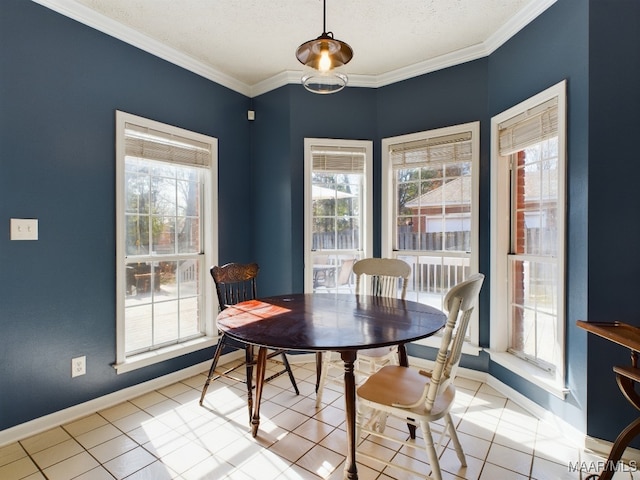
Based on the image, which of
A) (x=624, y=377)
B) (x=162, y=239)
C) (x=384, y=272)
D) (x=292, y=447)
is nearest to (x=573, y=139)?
(x=624, y=377)

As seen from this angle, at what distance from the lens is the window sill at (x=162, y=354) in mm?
2549

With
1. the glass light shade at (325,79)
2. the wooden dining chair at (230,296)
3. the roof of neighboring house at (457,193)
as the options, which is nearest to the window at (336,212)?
the roof of neighboring house at (457,193)

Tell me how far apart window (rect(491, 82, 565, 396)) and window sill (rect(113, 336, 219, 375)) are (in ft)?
8.17

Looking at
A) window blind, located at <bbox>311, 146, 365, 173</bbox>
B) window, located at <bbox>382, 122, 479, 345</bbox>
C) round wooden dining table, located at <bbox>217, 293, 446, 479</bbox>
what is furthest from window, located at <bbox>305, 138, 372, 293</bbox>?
round wooden dining table, located at <bbox>217, 293, 446, 479</bbox>

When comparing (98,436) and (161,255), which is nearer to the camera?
(98,436)

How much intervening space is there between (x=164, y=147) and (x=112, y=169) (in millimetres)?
472

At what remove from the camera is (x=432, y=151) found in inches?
121

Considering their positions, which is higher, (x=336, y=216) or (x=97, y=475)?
(x=336, y=216)

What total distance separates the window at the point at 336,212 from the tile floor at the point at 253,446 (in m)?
1.22

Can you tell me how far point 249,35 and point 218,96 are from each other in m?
0.80

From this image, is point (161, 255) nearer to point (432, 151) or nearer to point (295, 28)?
point (295, 28)

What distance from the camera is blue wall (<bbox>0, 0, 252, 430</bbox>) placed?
6.66 ft

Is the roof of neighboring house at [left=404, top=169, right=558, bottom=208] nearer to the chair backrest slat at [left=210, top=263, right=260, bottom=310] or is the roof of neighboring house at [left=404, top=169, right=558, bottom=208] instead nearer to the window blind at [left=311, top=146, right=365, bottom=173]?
the window blind at [left=311, top=146, right=365, bottom=173]

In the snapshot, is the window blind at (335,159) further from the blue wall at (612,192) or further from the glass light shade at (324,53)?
the blue wall at (612,192)
